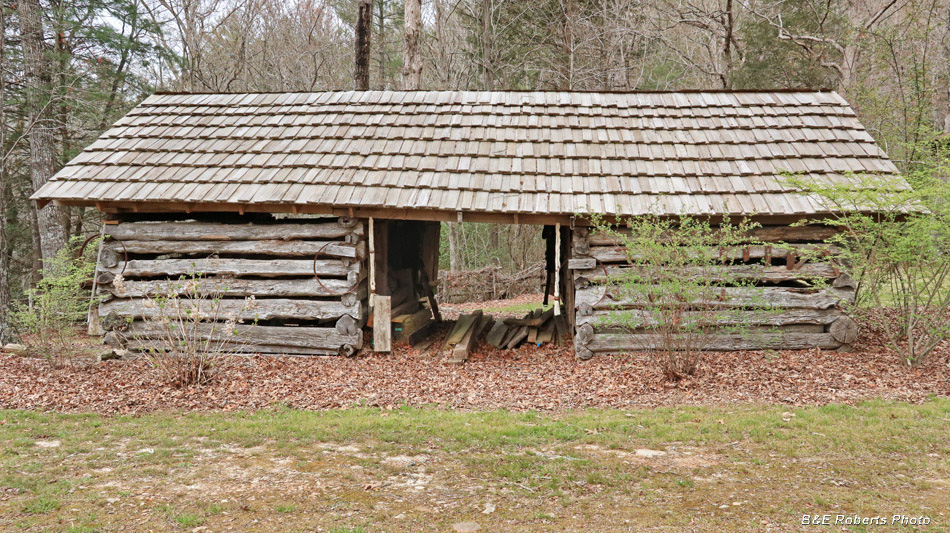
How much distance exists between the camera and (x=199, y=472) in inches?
184

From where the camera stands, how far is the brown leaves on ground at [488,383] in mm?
6477

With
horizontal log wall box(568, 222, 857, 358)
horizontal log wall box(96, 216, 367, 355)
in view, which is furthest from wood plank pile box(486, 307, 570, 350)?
horizontal log wall box(96, 216, 367, 355)

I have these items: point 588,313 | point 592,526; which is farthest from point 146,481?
point 588,313

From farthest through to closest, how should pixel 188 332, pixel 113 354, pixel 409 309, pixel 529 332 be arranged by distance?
pixel 409 309 < pixel 529 332 < pixel 113 354 < pixel 188 332

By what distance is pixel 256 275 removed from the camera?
852 centimetres

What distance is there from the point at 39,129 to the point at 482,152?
9303mm

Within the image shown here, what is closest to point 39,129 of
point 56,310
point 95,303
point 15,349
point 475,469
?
point 15,349

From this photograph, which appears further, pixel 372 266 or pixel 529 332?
pixel 529 332

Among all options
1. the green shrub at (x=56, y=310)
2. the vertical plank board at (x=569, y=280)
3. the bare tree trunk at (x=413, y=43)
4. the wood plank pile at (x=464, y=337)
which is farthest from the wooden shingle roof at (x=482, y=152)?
the bare tree trunk at (x=413, y=43)

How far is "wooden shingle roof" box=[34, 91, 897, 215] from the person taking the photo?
794 centimetres

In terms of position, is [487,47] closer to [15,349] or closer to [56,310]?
[56,310]

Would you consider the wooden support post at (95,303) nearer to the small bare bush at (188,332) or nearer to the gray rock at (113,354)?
the gray rock at (113,354)

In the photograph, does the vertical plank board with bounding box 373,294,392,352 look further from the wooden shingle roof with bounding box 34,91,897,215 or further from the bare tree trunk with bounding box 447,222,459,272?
the bare tree trunk with bounding box 447,222,459,272

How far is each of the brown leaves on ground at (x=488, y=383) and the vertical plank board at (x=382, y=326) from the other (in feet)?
1.14
